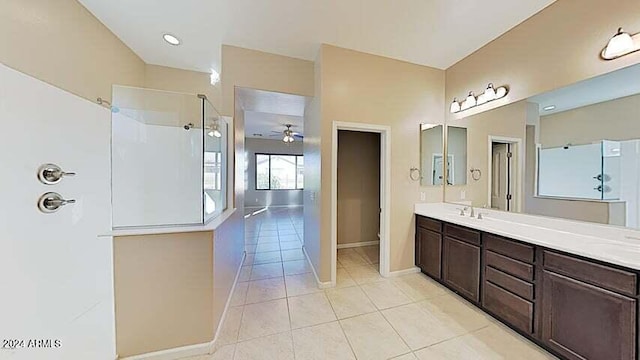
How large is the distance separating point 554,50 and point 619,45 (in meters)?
0.48

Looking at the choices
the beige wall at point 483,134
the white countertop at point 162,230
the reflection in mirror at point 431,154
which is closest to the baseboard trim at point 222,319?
the white countertop at point 162,230

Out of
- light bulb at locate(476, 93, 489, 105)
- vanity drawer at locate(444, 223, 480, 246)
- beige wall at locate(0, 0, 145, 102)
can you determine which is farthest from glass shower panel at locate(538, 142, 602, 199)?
beige wall at locate(0, 0, 145, 102)

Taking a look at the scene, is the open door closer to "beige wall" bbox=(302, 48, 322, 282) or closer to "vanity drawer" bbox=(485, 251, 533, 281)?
"vanity drawer" bbox=(485, 251, 533, 281)

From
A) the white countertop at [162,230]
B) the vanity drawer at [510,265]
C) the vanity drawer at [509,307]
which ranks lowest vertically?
the vanity drawer at [509,307]

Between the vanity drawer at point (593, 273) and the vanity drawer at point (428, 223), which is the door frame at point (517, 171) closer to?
the vanity drawer at point (428, 223)

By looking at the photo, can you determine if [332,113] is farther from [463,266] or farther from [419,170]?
[463,266]

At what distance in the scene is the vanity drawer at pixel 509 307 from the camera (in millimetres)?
1785

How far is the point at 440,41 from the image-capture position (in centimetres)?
258

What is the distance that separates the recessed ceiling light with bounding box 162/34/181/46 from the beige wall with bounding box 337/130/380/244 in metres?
2.73

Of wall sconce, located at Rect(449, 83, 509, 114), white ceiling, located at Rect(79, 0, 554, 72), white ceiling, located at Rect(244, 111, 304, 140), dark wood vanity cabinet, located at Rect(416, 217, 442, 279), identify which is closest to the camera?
white ceiling, located at Rect(79, 0, 554, 72)

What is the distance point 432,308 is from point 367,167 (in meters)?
2.65

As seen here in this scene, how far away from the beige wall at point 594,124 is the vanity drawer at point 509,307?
1.48 metres

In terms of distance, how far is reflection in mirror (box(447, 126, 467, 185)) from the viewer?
9.86 feet

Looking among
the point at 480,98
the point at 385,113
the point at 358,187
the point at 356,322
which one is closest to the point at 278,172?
the point at 358,187
